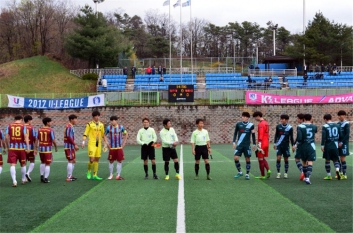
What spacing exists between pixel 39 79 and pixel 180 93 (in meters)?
22.9

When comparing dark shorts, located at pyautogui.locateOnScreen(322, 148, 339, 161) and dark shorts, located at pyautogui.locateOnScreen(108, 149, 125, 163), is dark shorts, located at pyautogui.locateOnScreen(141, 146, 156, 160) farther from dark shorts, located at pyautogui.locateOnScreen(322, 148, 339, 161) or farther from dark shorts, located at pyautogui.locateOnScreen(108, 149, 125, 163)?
dark shorts, located at pyautogui.locateOnScreen(322, 148, 339, 161)

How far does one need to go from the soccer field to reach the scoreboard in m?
21.1

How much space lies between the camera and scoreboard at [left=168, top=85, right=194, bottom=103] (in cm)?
3622

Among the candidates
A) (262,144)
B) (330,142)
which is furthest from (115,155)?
(330,142)

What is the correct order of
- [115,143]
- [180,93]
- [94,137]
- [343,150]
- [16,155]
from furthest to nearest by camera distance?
[180,93]
[115,143]
[94,137]
[343,150]
[16,155]

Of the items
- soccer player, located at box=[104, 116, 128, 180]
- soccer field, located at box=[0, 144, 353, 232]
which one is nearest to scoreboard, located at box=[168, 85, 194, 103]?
soccer field, located at box=[0, 144, 353, 232]

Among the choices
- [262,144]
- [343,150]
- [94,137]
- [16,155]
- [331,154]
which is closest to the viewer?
[16,155]

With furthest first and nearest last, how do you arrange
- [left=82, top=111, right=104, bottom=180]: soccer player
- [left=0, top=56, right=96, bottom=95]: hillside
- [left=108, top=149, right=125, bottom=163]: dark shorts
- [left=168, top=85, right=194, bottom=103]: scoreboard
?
[left=0, top=56, right=96, bottom=95]: hillside, [left=168, top=85, right=194, bottom=103]: scoreboard, [left=108, top=149, right=125, bottom=163]: dark shorts, [left=82, top=111, right=104, bottom=180]: soccer player

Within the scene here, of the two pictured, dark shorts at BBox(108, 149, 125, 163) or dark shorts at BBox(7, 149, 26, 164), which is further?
dark shorts at BBox(108, 149, 125, 163)

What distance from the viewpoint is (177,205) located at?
1013 cm

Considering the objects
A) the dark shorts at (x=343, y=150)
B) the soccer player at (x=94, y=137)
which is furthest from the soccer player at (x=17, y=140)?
the dark shorts at (x=343, y=150)

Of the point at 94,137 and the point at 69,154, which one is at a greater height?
the point at 94,137

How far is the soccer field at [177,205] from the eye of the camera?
8.16 meters

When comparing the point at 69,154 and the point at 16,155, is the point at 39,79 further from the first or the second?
the point at 16,155
